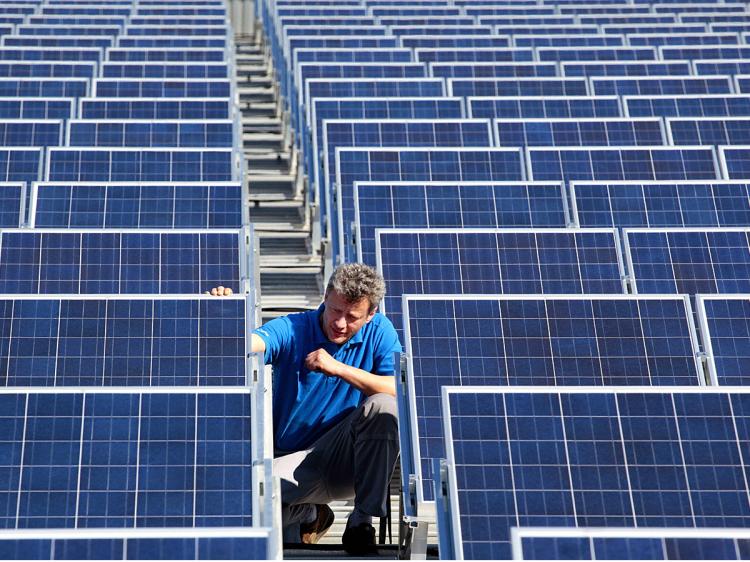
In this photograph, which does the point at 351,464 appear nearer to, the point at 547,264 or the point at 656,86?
the point at 547,264

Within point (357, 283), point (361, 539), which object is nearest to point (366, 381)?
point (357, 283)

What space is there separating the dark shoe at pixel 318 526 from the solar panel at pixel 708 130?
699 centimetres

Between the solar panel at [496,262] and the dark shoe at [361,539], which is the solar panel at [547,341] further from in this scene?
the solar panel at [496,262]

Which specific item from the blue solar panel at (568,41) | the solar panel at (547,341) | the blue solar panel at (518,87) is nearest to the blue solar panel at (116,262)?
the solar panel at (547,341)

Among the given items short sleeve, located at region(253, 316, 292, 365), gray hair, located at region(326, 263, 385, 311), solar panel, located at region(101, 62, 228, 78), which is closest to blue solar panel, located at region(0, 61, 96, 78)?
solar panel, located at region(101, 62, 228, 78)

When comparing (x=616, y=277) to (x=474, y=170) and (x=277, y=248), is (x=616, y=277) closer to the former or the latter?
(x=474, y=170)

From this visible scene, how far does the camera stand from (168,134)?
39.5 feet

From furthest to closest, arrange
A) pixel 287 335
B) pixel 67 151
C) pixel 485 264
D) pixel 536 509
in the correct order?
pixel 67 151 → pixel 485 264 → pixel 287 335 → pixel 536 509

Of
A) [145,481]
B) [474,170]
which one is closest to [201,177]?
[474,170]

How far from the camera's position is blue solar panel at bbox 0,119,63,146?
12.0 m

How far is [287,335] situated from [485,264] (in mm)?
1764

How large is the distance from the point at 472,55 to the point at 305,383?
1106 centimetres

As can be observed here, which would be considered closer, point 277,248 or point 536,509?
point 536,509

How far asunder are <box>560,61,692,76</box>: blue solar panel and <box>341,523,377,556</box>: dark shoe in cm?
1094
